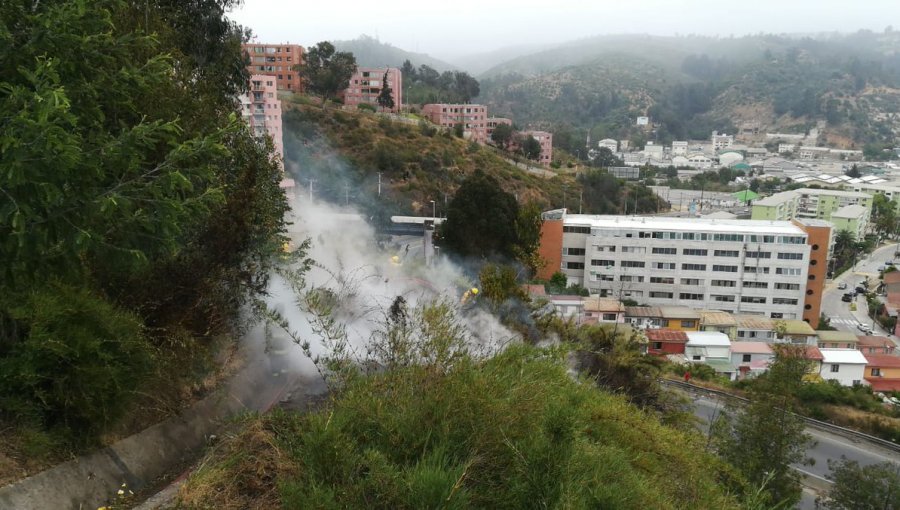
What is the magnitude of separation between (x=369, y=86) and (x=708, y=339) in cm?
3346

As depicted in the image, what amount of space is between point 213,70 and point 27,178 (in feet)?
21.4

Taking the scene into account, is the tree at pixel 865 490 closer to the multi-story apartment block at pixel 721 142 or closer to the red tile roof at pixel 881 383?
the red tile roof at pixel 881 383

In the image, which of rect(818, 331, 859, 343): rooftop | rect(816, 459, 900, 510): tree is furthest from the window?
rect(816, 459, 900, 510): tree

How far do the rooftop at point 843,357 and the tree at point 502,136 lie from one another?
31622mm

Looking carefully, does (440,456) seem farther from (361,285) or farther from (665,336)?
(665,336)

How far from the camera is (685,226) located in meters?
22.8

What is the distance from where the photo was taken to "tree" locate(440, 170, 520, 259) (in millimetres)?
17078

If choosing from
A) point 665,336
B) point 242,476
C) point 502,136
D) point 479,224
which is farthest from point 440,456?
point 502,136

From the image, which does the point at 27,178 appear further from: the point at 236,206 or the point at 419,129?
the point at 419,129

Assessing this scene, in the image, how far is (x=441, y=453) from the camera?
2795 mm

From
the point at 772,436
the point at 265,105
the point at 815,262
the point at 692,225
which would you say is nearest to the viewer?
the point at 772,436

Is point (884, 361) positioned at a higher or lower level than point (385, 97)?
lower

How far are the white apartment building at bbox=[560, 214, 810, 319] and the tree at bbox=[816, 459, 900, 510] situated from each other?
518 inches

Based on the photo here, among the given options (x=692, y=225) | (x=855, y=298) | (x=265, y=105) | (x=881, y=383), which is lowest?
(x=855, y=298)
